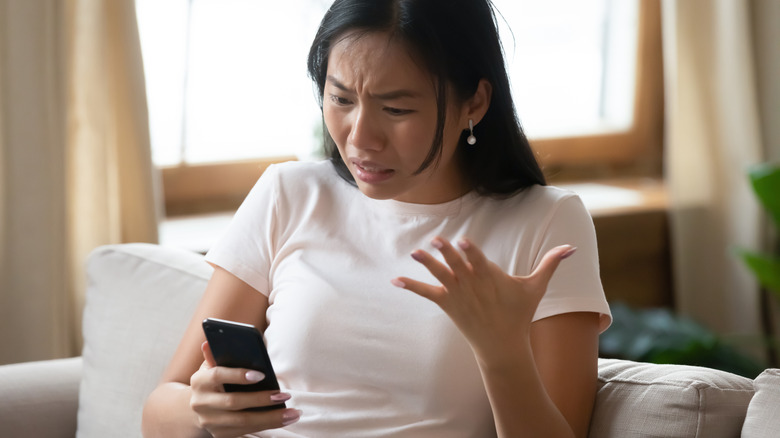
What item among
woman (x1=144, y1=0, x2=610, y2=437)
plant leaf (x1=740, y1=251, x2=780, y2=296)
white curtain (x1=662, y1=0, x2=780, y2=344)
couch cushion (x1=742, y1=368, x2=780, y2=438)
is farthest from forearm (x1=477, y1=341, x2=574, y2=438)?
white curtain (x1=662, y1=0, x2=780, y2=344)

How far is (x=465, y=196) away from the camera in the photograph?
1579 millimetres

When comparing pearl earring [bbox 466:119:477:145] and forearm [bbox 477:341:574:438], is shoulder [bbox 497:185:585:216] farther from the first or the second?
forearm [bbox 477:341:574:438]

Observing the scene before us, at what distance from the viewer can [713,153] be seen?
318cm

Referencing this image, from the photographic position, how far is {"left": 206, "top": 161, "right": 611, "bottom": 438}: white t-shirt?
141 cm

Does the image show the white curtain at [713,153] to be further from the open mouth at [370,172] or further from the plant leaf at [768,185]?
the open mouth at [370,172]

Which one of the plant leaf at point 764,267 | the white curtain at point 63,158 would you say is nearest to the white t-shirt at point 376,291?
the white curtain at point 63,158

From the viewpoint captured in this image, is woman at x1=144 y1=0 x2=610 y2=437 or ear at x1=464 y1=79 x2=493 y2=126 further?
ear at x1=464 y1=79 x2=493 y2=126

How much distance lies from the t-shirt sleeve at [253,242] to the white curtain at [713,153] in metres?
1.93

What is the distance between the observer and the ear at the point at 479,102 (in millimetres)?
1499

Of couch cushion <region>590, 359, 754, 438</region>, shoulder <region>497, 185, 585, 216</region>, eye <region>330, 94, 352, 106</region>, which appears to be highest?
eye <region>330, 94, 352, 106</region>

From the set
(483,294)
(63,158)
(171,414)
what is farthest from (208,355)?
(63,158)

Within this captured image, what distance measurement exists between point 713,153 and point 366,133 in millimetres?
2126

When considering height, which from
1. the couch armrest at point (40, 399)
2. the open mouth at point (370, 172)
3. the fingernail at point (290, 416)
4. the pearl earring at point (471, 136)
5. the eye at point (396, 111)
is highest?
the eye at point (396, 111)

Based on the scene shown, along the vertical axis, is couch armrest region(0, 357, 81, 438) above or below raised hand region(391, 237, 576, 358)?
below
